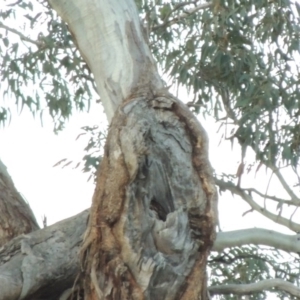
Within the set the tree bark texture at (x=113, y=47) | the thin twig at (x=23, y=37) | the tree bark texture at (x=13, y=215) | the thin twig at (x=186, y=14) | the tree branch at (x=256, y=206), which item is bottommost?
the tree bark texture at (x=13, y=215)

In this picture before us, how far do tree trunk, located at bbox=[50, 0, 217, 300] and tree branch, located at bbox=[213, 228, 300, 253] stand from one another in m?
0.97

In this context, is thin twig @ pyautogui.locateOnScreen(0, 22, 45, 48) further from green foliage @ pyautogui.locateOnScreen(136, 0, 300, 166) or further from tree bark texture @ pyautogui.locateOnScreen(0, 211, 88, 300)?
tree bark texture @ pyautogui.locateOnScreen(0, 211, 88, 300)

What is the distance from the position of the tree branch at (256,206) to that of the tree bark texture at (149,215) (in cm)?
220

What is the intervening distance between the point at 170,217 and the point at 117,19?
0.68 meters

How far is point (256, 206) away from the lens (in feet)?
13.9

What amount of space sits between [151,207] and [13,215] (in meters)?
0.68

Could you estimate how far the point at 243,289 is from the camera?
2.44m

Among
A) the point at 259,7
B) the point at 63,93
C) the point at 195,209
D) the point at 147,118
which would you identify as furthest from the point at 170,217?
the point at 63,93

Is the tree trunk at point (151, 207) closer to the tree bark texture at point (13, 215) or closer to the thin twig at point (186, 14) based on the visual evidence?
the tree bark texture at point (13, 215)

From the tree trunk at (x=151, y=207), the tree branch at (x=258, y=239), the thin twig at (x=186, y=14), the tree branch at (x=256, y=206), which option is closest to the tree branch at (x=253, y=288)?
the tree branch at (x=258, y=239)

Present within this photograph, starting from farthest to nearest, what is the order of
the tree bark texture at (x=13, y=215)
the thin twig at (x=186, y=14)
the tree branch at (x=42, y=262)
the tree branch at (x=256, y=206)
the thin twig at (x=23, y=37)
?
the thin twig at (x=23, y=37) → the thin twig at (x=186, y=14) → the tree branch at (x=256, y=206) → the tree bark texture at (x=13, y=215) → the tree branch at (x=42, y=262)

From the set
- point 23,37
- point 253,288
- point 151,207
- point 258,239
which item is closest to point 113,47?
point 151,207

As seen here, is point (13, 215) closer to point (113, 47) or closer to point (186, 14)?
point (113, 47)

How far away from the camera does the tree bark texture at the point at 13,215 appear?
7.64 ft
